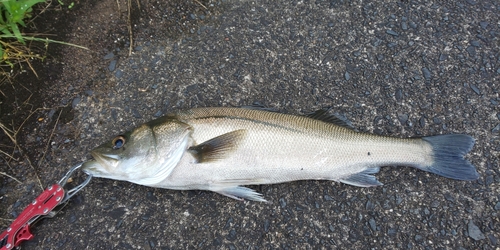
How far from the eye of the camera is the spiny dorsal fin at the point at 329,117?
3.05 m

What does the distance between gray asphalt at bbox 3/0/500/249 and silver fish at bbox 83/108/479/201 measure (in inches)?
7.5

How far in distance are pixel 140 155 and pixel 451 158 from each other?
8.34 ft

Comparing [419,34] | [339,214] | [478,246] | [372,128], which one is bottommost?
[478,246]

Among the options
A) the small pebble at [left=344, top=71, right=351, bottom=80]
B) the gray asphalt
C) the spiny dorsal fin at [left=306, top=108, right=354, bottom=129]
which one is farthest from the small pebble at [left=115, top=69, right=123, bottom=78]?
the small pebble at [left=344, top=71, right=351, bottom=80]

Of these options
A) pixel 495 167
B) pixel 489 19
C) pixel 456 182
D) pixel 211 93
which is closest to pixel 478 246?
pixel 456 182

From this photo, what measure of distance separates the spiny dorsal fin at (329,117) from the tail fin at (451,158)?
0.69 m

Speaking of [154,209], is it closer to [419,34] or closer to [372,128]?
[372,128]

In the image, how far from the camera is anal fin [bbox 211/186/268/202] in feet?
9.42

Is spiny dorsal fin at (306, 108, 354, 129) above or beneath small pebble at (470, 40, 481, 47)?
beneath

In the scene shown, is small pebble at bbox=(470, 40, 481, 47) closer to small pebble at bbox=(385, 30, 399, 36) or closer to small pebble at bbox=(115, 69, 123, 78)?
small pebble at bbox=(385, 30, 399, 36)

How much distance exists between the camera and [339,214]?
293 centimetres

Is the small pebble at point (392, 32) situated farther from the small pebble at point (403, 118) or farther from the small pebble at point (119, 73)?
the small pebble at point (119, 73)

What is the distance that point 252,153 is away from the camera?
279cm

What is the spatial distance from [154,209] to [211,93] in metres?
1.21
